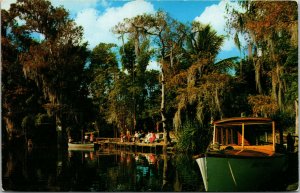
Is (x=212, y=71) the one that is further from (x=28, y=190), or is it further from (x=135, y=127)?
(x=28, y=190)

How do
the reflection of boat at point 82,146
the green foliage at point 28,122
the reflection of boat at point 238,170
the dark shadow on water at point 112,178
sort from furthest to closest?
the green foliage at point 28,122
the reflection of boat at point 82,146
the dark shadow on water at point 112,178
the reflection of boat at point 238,170

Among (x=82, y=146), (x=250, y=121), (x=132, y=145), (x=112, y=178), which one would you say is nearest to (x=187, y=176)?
(x=112, y=178)

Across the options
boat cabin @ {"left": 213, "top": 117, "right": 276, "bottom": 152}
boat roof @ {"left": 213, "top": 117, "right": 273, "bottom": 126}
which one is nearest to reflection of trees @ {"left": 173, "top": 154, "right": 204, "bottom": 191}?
boat cabin @ {"left": 213, "top": 117, "right": 276, "bottom": 152}

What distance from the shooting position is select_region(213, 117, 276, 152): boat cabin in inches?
495

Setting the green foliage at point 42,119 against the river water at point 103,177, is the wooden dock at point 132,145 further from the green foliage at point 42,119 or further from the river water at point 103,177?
the river water at point 103,177

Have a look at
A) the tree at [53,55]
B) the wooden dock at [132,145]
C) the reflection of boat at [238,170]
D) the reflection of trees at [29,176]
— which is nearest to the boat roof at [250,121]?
the reflection of boat at [238,170]

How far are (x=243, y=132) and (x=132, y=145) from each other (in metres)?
16.7

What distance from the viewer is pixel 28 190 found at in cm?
1104

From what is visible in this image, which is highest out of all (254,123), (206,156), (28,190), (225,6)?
(225,6)

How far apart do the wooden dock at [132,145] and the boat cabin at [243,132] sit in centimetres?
1128

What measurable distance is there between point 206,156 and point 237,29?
975 centimetres

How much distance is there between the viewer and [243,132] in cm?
1248

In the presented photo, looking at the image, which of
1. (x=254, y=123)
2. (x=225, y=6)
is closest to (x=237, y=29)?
(x=225, y=6)

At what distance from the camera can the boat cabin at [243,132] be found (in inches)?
495
